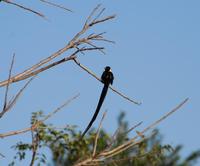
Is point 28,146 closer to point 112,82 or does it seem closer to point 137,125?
point 112,82

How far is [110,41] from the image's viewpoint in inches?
158

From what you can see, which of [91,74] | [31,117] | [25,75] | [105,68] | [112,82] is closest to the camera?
[25,75]

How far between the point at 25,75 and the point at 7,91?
0.67 feet

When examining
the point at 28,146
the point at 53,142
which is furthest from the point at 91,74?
the point at 28,146

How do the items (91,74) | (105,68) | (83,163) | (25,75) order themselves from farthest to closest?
(105,68) → (91,74) → (25,75) → (83,163)

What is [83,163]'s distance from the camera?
10.7 feet

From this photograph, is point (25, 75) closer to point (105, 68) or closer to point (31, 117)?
point (105, 68)

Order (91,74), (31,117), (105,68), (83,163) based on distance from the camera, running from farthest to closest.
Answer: (31,117) → (105,68) → (91,74) → (83,163)

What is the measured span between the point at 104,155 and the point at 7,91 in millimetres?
570

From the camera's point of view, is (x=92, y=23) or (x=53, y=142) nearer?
(x=92, y=23)

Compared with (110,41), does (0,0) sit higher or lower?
higher

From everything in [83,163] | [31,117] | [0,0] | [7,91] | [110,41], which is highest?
[31,117]

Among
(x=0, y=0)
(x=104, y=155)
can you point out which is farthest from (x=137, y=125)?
(x=0, y=0)

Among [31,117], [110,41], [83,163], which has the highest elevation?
[31,117]
